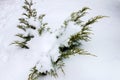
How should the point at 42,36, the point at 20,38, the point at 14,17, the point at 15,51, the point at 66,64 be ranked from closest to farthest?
1. the point at 66,64
2. the point at 42,36
3. the point at 15,51
4. the point at 20,38
5. the point at 14,17

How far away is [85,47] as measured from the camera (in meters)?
2.83

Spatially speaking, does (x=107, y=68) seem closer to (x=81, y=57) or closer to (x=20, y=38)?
(x=81, y=57)

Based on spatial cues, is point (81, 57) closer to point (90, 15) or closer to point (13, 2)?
point (90, 15)

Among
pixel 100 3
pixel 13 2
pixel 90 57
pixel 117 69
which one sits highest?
pixel 13 2

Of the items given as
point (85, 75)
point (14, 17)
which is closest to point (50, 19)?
point (14, 17)

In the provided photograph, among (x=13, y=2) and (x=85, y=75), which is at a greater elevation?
(x=13, y=2)

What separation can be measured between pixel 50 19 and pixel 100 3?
2.88 feet

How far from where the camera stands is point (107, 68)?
251 cm

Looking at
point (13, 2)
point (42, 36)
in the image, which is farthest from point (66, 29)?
point (13, 2)

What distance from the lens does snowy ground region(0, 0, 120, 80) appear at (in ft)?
8.28

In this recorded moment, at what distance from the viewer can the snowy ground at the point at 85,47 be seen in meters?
2.52

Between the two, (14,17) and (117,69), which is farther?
(14,17)

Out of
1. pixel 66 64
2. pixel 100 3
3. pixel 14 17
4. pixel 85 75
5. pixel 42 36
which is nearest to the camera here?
pixel 85 75

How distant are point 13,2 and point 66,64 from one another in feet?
7.94
